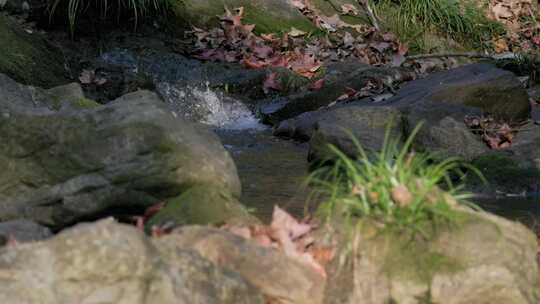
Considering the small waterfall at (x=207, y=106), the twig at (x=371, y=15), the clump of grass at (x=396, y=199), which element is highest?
the clump of grass at (x=396, y=199)

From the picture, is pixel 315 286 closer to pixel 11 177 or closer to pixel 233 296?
pixel 233 296

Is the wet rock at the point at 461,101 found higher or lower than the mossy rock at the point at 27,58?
higher

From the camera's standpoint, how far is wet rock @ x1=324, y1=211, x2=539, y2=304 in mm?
3291

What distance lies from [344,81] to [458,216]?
647 cm

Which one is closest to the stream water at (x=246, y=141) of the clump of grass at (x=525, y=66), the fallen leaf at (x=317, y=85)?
the fallen leaf at (x=317, y=85)

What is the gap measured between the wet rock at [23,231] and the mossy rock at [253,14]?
7.32m

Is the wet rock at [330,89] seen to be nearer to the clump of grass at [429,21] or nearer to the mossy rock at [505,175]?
the clump of grass at [429,21]

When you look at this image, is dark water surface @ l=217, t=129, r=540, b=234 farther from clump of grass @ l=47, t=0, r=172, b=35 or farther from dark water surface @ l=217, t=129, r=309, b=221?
clump of grass @ l=47, t=0, r=172, b=35

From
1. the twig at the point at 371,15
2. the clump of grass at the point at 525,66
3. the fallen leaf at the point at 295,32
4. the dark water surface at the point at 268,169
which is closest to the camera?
the dark water surface at the point at 268,169

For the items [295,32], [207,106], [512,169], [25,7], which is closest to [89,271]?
[512,169]

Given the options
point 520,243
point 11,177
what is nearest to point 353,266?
point 520,243

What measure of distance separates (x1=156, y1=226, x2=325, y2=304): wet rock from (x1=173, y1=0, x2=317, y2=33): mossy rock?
777 centimetres

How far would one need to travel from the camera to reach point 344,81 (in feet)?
32.1

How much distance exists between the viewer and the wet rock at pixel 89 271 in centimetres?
287
